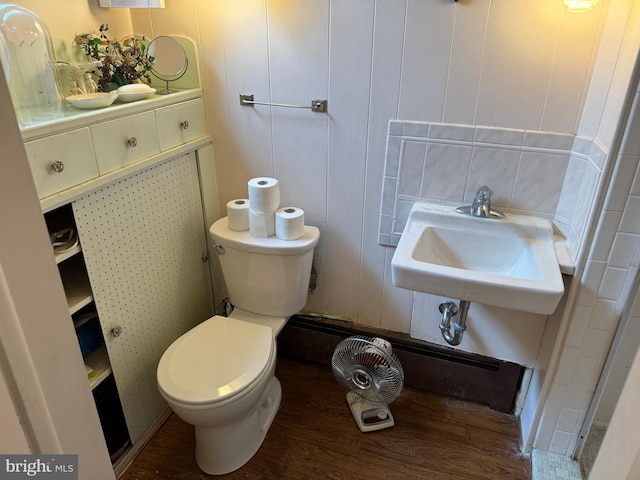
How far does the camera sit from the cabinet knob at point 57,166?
120 cm

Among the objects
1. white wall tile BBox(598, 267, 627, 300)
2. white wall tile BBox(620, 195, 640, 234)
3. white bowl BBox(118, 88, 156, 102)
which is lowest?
white wall tile BBox(598, 267, 627, 300)

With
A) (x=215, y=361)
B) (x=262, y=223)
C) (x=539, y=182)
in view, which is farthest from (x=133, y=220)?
(x=539, y=182)

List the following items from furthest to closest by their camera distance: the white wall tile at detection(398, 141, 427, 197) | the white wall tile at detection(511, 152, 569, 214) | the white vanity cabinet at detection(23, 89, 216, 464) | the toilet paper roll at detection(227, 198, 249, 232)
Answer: the toilet paper roll at detection(227, 198, 249, 232)
the white wall tile at detection(398, 141, 427, 197)
the white wall tile at detection(511, 152, 569, 214)
the white vanity cabinet at detection(23, 89, 216, 464)

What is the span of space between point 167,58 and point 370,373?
4.61 feet

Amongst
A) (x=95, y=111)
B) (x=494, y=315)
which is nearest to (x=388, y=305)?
(x=494, y=315)

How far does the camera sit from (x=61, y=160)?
1228mm

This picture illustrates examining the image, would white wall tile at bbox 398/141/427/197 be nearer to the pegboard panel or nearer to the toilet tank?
the toilet tank

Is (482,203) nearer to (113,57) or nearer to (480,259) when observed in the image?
(480,259)

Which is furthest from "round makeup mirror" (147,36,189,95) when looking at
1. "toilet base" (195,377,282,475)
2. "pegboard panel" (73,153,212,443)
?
"toilet base" (195,377,282,475)

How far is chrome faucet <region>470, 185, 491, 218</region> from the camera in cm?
154

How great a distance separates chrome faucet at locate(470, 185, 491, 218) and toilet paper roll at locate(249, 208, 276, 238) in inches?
28.6

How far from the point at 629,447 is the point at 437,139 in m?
1.08

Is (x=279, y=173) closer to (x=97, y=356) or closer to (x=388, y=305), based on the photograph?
(x=388, y=305)

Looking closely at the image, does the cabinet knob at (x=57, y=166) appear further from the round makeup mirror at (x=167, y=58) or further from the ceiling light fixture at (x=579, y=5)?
the ceiling light fixture at (x=579, y=5)
